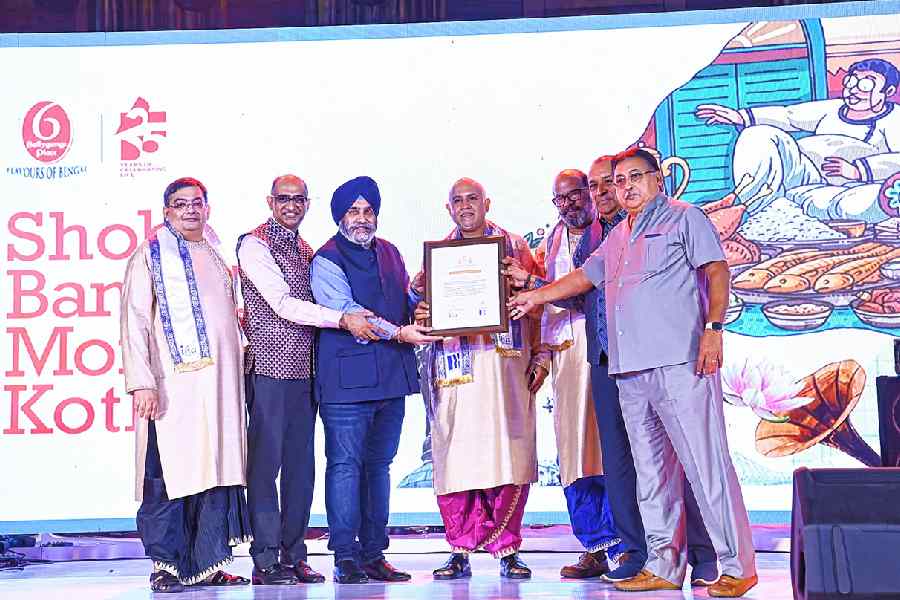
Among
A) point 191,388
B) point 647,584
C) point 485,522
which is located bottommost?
point 647,584

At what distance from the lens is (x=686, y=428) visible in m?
3.70

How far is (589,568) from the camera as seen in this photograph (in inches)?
174

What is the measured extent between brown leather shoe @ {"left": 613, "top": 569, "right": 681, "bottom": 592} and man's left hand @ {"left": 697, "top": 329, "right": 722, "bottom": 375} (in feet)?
2.41

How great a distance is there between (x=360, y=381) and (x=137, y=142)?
2041 mm

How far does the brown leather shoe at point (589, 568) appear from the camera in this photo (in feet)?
14.4

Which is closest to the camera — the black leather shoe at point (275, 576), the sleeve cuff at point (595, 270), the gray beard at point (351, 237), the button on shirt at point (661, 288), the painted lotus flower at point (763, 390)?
the button on shirt at point (661, 288)

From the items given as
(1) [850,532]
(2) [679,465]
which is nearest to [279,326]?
(2) [679,465]

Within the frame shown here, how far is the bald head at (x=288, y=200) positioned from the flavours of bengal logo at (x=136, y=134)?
131 centimetres

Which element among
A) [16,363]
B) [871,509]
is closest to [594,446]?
[871,509]

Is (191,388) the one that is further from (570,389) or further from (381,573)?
(570,389)

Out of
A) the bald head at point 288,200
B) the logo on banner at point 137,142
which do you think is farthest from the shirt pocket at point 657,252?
the logo on banner at point 137,142

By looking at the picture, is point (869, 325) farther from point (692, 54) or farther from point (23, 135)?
point (23, 135)

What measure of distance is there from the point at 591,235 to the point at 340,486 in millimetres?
1406

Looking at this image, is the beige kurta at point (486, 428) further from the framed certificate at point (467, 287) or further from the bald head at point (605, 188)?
the bald head at point (605, 188)
